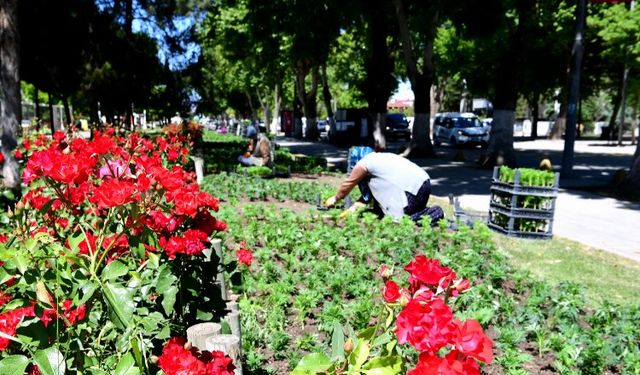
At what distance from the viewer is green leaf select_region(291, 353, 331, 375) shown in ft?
4.77

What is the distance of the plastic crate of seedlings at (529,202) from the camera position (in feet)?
25.2

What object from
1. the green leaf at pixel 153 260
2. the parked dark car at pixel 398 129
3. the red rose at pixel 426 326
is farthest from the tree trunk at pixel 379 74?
the parked dark car at pixel 398 129

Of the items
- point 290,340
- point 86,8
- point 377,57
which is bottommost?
point 290,340

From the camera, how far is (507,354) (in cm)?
333

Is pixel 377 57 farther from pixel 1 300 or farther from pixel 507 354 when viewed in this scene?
pixel 1 300

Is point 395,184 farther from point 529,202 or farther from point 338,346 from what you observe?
point 338,346

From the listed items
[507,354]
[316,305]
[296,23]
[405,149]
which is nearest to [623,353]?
[507,354]

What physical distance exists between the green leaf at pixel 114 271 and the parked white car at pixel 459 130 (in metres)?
30.1

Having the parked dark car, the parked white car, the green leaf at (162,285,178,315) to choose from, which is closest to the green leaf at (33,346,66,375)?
the green leaf at (162,285,178,315)

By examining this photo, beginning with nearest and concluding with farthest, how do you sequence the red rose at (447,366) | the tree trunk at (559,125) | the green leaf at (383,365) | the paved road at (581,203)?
the red rose at (447,366) → the green leaf at (383,365) → the paved road at (581,203) → the tree trunk at (559,125)

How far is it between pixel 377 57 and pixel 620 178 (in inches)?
391

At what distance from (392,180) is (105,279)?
17.6 ft

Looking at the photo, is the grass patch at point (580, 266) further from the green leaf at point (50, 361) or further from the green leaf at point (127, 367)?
the green leaf at point (50, 361)

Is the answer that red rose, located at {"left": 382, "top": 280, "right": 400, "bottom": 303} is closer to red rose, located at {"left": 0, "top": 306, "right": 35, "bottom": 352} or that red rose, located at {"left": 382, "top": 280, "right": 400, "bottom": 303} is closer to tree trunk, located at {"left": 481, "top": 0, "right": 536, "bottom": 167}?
red rose, located at {"left": 0, "top": 306, "right": 35, "bottom": 352}
